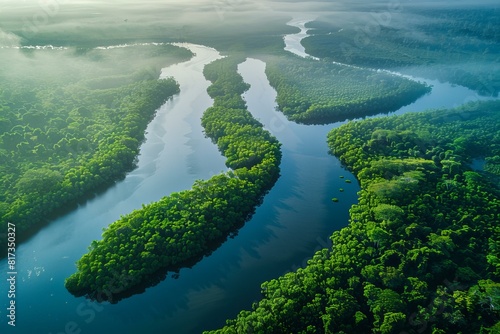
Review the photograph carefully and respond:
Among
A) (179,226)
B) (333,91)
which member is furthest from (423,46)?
(179,226)

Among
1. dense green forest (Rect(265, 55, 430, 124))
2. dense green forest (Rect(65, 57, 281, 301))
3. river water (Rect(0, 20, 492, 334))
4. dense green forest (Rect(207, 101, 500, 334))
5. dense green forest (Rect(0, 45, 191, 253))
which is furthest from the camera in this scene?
dense green forest (Rect(265, 55, 430, 124))

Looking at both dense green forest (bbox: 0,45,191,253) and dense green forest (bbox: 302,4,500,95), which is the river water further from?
dense green forest (bbox: 302,4,500,95)

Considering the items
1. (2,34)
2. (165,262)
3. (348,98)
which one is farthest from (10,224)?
(2,34)

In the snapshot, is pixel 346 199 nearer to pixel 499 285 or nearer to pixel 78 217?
pixel 499 285

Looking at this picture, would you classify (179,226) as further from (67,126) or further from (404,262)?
(67,126)

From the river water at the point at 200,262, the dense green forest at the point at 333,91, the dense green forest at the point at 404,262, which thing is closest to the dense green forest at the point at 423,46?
the dense green forest at the point at 333,91

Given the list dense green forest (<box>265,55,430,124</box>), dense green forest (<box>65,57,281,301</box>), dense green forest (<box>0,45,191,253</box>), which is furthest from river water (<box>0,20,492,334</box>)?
dense green forest (<box>265,55,430,124</box>)
